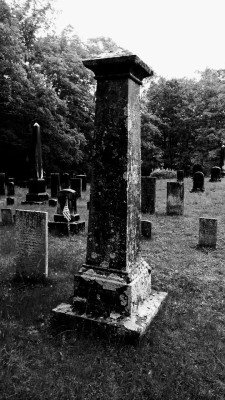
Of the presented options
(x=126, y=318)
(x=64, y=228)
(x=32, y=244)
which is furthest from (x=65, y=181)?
(x=126, y=318)

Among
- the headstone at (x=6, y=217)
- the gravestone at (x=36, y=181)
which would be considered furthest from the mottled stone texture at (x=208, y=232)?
the gravestone at (x=36, y=181)

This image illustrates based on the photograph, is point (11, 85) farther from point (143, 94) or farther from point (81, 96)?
point (143, 94)

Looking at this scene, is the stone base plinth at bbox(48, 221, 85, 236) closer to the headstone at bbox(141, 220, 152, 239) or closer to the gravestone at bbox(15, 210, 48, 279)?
the headstone at bbox(141, 220, 152, 239)

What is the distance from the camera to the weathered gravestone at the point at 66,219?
8.22m

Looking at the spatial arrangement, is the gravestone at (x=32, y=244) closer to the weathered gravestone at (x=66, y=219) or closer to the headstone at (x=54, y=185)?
the weathered gravestone at (x=66, y=219)

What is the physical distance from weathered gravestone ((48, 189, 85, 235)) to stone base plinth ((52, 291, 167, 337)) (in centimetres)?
449

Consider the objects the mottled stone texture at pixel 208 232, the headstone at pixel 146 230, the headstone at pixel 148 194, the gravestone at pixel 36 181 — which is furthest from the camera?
the gravestone at pixel 36 181

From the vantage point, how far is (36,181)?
14242 millimetres

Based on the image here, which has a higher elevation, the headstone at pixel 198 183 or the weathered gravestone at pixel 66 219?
the headstone at pixel 198 183

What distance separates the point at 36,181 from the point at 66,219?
6455 millimetres

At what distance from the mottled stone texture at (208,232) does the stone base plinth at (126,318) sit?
3.36m

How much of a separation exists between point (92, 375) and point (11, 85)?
1947 centimetres

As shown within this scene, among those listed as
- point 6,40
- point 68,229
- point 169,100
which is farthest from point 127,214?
point 169,100

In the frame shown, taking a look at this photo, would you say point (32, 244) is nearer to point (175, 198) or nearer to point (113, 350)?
point (113, 350)
